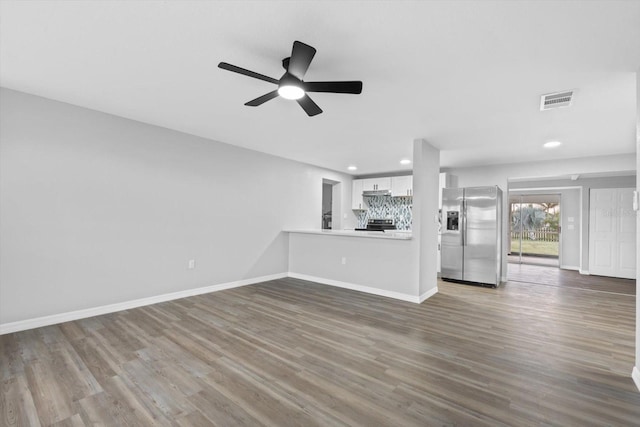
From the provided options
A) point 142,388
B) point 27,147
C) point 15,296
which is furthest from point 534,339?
point 27,147

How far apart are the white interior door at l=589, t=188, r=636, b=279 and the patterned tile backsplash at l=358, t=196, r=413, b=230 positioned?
390 centimetres

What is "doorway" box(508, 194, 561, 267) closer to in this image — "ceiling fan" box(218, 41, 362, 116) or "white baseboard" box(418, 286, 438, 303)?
"white baseboard" box(418, 286, 438, 303)

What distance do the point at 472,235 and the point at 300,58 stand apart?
4807mm

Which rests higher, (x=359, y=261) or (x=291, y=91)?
(x=291, y=91)

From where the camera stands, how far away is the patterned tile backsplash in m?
7.32

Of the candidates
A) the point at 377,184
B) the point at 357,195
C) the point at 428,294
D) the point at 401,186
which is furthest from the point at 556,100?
the point at 357,195

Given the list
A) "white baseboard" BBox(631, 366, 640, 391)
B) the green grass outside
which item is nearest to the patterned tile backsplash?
the green grass outside

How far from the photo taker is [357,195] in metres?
7.62

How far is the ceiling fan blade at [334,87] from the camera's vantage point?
6.65ft

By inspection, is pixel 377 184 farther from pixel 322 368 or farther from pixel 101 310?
pixel 101 310

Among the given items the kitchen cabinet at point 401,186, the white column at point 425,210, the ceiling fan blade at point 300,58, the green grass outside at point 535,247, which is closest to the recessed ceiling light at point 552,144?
the white column at point 425,210

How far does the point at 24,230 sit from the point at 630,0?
16.0ft

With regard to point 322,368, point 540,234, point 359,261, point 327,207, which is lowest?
Answer: point 322,368

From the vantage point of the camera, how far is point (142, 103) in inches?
123
